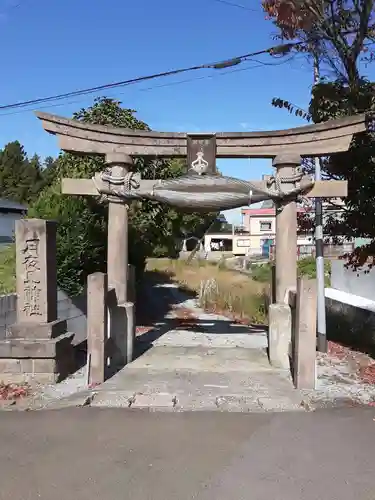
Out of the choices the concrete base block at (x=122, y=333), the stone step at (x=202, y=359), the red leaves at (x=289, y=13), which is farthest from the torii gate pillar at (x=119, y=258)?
the red leaves at (x=289, y=13)

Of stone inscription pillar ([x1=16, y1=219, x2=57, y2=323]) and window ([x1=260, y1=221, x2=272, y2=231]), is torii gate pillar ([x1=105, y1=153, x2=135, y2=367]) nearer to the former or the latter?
stone inscription pillar ([x1=16, y1=219, x2=57, y2=323])

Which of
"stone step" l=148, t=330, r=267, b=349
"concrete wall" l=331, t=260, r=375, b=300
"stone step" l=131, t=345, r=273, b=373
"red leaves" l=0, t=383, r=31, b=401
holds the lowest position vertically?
"stone step" l=148, t=330, r=267, b=349

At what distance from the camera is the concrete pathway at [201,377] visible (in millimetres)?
6055

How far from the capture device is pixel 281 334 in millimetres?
8008

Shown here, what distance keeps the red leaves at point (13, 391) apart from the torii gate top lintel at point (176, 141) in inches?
155

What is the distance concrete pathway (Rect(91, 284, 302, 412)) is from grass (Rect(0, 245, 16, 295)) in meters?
2.73

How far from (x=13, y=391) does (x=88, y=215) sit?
4.69 m

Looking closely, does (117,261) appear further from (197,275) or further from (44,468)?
(197,275)

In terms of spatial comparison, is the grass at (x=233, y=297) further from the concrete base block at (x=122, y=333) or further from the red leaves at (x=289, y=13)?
the red leaves at (x=289, y=13)

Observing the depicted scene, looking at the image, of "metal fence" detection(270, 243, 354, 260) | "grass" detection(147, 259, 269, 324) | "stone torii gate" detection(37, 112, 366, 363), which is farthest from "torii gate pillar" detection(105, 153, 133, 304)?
"metal fence" detection(270, 243, 354, 260)

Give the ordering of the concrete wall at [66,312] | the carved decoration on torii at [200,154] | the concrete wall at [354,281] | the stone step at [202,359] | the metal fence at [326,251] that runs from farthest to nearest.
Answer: the metal fence at [326,251] < the concrete wall at [354,281] < the carved decoration on torii at [200,154] < the stone step at [202,359] < the concrete wall at [66,312]

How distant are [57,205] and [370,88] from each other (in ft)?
20.8

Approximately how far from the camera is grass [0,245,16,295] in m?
9.03

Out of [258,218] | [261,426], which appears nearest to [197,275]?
[261,426]
